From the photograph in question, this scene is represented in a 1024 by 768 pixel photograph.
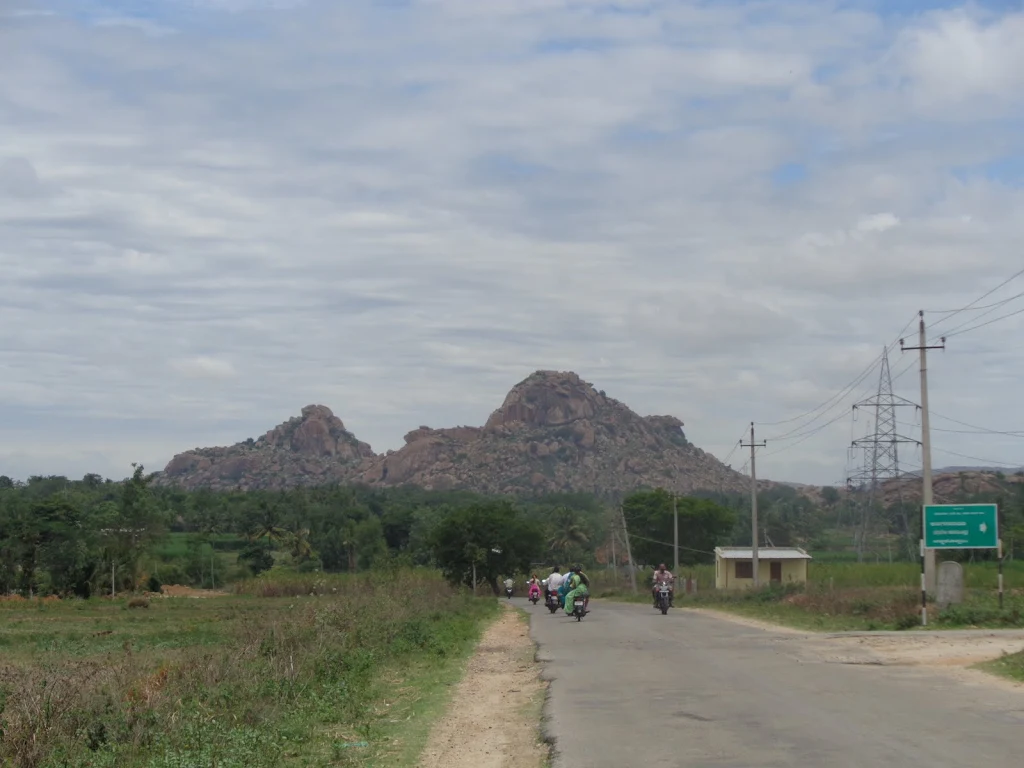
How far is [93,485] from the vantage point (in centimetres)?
15512

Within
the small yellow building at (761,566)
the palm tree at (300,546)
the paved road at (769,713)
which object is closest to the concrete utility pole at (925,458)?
the paved road at (769,713)

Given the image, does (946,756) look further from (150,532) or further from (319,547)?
(319,547)

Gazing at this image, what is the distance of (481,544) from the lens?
249 feet

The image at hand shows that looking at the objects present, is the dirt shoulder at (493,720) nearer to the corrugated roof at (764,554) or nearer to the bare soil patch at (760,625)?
the bare soil patch at (760,625)

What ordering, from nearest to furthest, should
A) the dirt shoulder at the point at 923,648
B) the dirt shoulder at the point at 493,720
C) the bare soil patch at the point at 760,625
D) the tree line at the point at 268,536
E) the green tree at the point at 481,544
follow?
the dirt shoulder at the point at 493,720 < the dirt shoulder at the point at 923,648 < the bare soil patch at the point at 760,625 < the tree line at the point at 268,536 < the green tree at the point at 481,544

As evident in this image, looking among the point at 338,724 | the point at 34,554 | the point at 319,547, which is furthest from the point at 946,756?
the point at 319,547

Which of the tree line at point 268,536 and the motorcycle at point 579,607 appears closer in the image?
the motorcycle at point 579,607

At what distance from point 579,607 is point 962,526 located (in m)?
9.76

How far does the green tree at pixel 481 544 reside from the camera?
75.3 meters

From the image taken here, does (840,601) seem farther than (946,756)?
Yes

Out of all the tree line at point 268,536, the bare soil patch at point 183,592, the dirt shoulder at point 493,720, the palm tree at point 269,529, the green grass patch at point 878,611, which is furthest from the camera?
the palm tree at point 269,529

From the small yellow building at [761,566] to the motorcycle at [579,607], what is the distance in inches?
1599

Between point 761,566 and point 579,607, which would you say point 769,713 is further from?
point 761,566

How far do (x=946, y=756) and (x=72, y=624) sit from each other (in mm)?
38093
